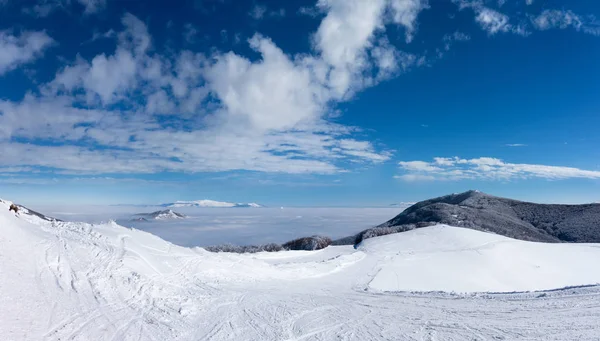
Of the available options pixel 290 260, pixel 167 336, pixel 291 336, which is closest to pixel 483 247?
pixel 290 260

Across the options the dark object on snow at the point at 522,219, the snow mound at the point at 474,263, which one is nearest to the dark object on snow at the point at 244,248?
the snow mound at the point at 474,263

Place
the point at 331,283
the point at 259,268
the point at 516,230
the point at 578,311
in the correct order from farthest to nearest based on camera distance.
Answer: the point at 516,230 < the point at 259,268 < the point at 331,283 < the point at 578,311

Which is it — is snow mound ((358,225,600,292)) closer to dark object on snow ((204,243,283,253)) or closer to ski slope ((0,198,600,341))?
ski slope ((0,198,600,341))

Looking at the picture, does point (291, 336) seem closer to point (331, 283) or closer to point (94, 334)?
point (94, 334)

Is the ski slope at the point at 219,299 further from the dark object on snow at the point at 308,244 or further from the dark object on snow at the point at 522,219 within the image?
the dark object on snow at the point at 522,219

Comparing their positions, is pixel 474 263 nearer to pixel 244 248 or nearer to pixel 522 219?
pixel 244 248
